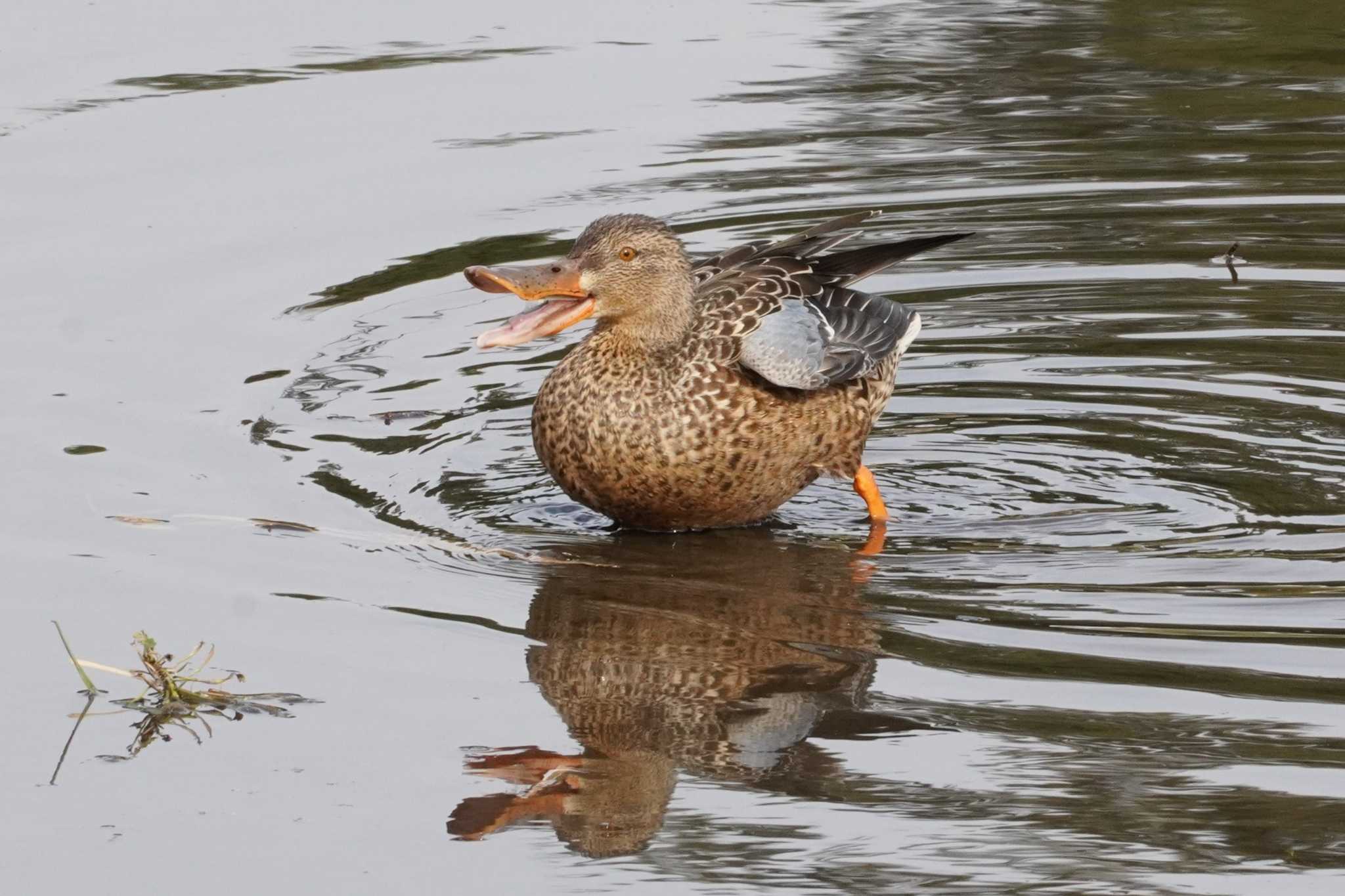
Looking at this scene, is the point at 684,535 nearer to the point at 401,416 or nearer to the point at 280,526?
the point at 280,526

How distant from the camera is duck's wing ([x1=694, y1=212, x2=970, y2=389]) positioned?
695 cm

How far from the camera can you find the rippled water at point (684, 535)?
4516 mm

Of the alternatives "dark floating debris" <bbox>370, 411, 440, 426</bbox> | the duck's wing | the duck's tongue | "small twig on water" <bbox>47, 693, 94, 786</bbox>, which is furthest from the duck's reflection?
"dark floating debris" <bbox>370, 411, 440, 426</bbox>

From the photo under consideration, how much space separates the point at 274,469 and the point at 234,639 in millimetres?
1758

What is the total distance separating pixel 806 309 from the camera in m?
7.25

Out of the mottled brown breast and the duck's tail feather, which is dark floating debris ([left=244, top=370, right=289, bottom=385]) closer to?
the mottled brown breast

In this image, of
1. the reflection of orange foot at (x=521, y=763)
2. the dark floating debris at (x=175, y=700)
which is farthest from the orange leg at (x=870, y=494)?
the dark floating debris at (x=175, y=700)

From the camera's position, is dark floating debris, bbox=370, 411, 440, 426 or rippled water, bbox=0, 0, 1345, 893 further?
dark floating debris, bbox=370, 411, 440, 426

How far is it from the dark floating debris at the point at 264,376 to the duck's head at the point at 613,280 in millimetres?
1718

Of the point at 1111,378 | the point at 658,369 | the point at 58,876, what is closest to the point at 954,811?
the point at 58,876

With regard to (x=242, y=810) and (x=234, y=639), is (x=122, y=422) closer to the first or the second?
(x=234, y=639)

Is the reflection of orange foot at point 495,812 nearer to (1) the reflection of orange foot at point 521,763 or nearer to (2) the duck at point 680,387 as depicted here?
(1) the reflection of orange foot at point 521,763

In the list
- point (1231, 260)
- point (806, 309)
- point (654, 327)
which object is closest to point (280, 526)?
point (654, 327)

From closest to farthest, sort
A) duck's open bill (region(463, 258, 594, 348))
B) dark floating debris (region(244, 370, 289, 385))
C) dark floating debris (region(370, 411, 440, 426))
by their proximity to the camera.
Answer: duck's open bill (region(463, 258, 594, 348))
dark floating debris (region(370, 411, 440, 426))
dark floating debris (region(244, 370, 289, 385))
